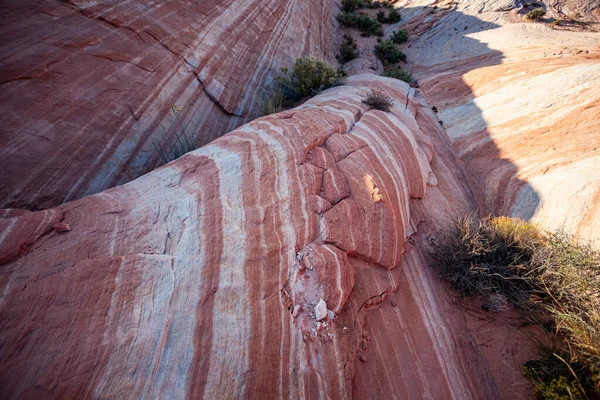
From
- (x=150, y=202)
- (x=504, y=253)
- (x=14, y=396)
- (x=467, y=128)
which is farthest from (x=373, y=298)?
(x=467, y=128)

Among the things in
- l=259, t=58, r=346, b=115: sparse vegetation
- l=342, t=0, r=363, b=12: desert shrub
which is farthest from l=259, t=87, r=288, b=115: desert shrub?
l=342, t=0, r=363, b=12: desert shrub

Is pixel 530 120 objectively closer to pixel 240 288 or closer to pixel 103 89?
pixel 240 288

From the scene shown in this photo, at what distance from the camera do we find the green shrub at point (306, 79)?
6.95m

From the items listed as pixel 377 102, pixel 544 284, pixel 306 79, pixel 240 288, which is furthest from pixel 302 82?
pixel 544 284

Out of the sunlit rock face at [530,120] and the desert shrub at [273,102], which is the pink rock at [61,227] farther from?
the sunlit rock face at [530,120]

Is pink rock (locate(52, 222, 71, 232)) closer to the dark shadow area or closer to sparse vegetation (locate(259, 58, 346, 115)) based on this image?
sparse vegetation (locate(259, 58, 346, 115))

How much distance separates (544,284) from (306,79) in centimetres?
628

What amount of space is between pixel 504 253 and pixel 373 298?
2102mm

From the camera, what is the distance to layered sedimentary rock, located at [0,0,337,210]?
342 centimetres

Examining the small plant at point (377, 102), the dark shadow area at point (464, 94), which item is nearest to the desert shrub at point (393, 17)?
the dark shadow area at point (464, 94)

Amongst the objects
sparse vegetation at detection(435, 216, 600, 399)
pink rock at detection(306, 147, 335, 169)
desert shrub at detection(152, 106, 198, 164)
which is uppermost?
desert shrub at detection(152, 106, 198, 164)

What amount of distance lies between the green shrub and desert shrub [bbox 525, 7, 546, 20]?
1258 cm

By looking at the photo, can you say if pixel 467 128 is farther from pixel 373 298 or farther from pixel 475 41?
pixel 475 41

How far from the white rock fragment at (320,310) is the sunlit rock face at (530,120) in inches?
165
